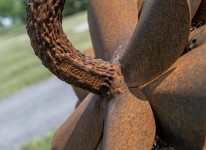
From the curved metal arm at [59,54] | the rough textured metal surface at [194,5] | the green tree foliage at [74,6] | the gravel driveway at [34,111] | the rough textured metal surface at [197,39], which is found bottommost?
the green tree foliage at [74,6]

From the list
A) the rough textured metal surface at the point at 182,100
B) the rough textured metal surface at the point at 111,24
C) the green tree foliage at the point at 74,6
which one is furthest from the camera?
the green tree foliage at the point at 74,6

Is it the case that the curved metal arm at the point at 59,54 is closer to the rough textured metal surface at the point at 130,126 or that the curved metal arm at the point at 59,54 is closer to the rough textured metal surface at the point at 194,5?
the rough textured metal surface at the point at 130,126

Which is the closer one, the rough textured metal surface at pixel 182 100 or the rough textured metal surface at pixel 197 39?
the rough textured metal surface at pixel 182 100

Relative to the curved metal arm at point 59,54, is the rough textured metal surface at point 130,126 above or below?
below

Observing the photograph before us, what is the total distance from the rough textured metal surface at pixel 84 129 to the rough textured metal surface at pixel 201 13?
29 centimetres

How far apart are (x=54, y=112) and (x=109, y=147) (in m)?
5.85

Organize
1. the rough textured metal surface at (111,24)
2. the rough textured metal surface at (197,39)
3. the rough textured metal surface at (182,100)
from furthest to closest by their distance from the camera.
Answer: the rough textured metal surface at (111,24) → the rough textured metal surface at (197,39) → the rough textured metal surface at (182,100)

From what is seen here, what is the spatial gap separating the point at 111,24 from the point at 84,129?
27 centimetres

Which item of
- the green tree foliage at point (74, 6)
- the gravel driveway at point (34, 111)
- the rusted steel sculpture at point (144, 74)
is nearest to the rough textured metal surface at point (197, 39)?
the rusted steel sculpture at point (144, 74)

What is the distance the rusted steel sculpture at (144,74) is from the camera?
34.3 inches

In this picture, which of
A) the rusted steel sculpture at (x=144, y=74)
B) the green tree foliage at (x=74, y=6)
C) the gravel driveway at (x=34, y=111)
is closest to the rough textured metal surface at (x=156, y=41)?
the rusted steel sculpture at (x=144, y=74)

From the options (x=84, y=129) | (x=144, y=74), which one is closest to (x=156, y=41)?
(x=144, y=74)

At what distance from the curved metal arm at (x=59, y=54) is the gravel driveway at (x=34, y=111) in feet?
15.5

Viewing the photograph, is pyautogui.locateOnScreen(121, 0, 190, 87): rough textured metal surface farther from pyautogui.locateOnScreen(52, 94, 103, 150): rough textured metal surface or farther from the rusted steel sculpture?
pyautogui.locateOnScreen(52, 94, 103, 150): rough textured metal surface
